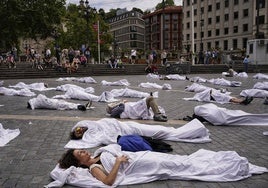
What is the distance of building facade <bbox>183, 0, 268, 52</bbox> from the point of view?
220 ft

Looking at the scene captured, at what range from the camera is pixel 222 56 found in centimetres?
4194

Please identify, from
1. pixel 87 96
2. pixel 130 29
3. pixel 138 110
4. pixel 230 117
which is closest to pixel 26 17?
pixel 87 96

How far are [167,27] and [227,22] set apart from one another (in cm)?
4372

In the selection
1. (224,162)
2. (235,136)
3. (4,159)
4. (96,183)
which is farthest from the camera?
(235,136)

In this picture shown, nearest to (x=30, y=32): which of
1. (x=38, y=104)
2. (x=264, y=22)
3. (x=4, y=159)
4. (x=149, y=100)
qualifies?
(x=38, y=104)

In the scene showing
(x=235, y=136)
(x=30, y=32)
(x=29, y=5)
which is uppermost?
(x=29, y=5)

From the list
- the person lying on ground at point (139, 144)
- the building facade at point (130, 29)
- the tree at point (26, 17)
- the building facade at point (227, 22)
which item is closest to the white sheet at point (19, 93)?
the tree at point (26, 17)

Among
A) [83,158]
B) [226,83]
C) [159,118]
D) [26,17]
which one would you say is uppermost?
[26,17]

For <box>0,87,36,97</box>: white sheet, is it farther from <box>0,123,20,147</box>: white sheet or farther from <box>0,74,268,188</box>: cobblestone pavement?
<box>0,123,20,147</box>: white sheet

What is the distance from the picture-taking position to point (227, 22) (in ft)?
245

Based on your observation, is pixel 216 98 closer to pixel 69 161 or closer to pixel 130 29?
pixel 69 161

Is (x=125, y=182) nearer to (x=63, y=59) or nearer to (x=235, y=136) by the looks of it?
(x=235, y=136)

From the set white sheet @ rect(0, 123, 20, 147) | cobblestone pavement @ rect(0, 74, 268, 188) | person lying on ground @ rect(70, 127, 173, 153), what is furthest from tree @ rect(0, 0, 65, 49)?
person lying on ground @ rect(70, 127, 173, 153)

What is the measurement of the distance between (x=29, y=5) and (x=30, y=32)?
1997 millimetres
